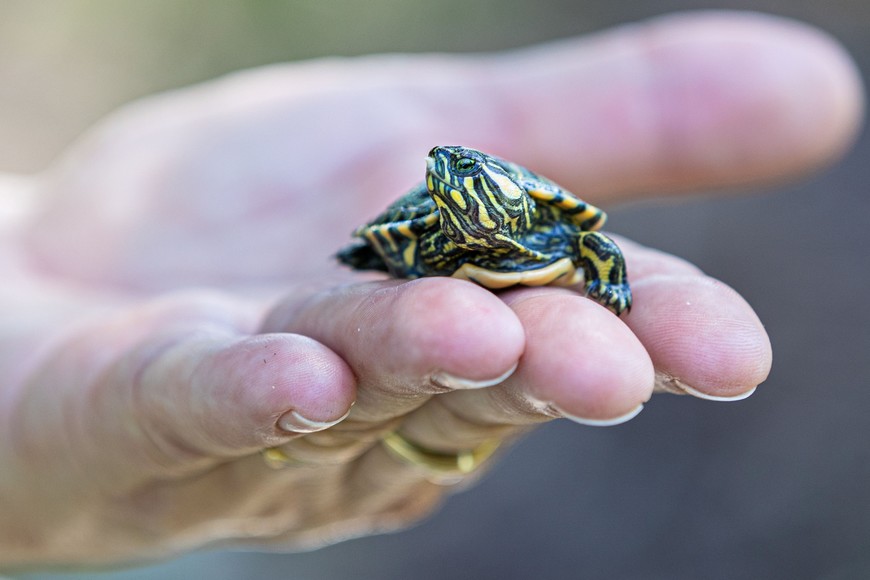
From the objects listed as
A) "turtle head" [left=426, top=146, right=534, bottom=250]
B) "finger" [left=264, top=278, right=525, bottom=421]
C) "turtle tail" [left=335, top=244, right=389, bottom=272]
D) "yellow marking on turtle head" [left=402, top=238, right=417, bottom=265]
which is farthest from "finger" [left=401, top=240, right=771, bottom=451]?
"turtle tail" [left=335, top=244, right=389, bottom=272]

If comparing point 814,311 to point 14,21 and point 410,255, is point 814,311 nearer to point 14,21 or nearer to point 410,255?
point 410,255

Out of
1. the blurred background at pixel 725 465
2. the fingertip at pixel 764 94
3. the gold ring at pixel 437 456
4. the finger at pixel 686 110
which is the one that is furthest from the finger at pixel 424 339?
the blurred background at pixel 725 465

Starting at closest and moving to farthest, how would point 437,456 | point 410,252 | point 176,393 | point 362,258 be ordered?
1. point 176,393
2. point 410,252
3. point 437,456
4. point 362,258

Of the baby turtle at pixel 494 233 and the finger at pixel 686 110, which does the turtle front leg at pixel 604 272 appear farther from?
the finger at pixel 686 110

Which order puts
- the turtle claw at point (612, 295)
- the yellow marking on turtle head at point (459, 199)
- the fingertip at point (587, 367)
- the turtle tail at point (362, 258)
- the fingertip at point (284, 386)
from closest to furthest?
the fingertip at point (587, 367) → the fingertip at point (284, 386) → the turtle claw at point (612, 295) → the yellow marking on turtle head at point (459, 199) → the turtle tail at point (362, 258)

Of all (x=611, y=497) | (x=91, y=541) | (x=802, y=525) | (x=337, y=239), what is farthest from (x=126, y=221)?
(x=802, y=525)

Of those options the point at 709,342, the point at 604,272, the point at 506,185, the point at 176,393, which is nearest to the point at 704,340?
the point at 709,342

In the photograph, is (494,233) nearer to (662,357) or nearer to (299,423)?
(662,357)
